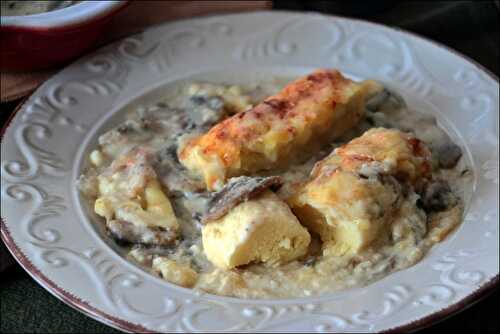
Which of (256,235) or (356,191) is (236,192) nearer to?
(256,235)

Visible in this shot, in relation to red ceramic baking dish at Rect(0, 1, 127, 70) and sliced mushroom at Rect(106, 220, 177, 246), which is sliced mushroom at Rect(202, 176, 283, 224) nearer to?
sliced mushroom at Rect(106, 220, 177, 246)

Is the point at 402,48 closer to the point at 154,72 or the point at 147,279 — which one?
the point at 154,72

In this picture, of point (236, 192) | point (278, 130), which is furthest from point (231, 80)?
point (236, 192)

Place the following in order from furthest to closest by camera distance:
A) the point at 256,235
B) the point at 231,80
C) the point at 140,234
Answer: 1. the point at 231,80
2. the point at 140,234
3. the point at 256,235

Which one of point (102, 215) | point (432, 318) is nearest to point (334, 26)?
point (102, 215)

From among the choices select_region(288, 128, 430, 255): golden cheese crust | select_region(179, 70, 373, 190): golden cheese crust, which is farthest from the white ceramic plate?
select_region(179, 70, 373, 190): golden cheese crust

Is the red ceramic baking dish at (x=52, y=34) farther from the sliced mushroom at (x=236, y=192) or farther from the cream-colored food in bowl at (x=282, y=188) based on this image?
the sliced mushroom at (x=236, y=192)

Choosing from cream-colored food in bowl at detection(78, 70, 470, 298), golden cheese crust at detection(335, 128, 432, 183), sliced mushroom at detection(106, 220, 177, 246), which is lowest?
sliced mushroom at detection(106, 220, 177, 246)
